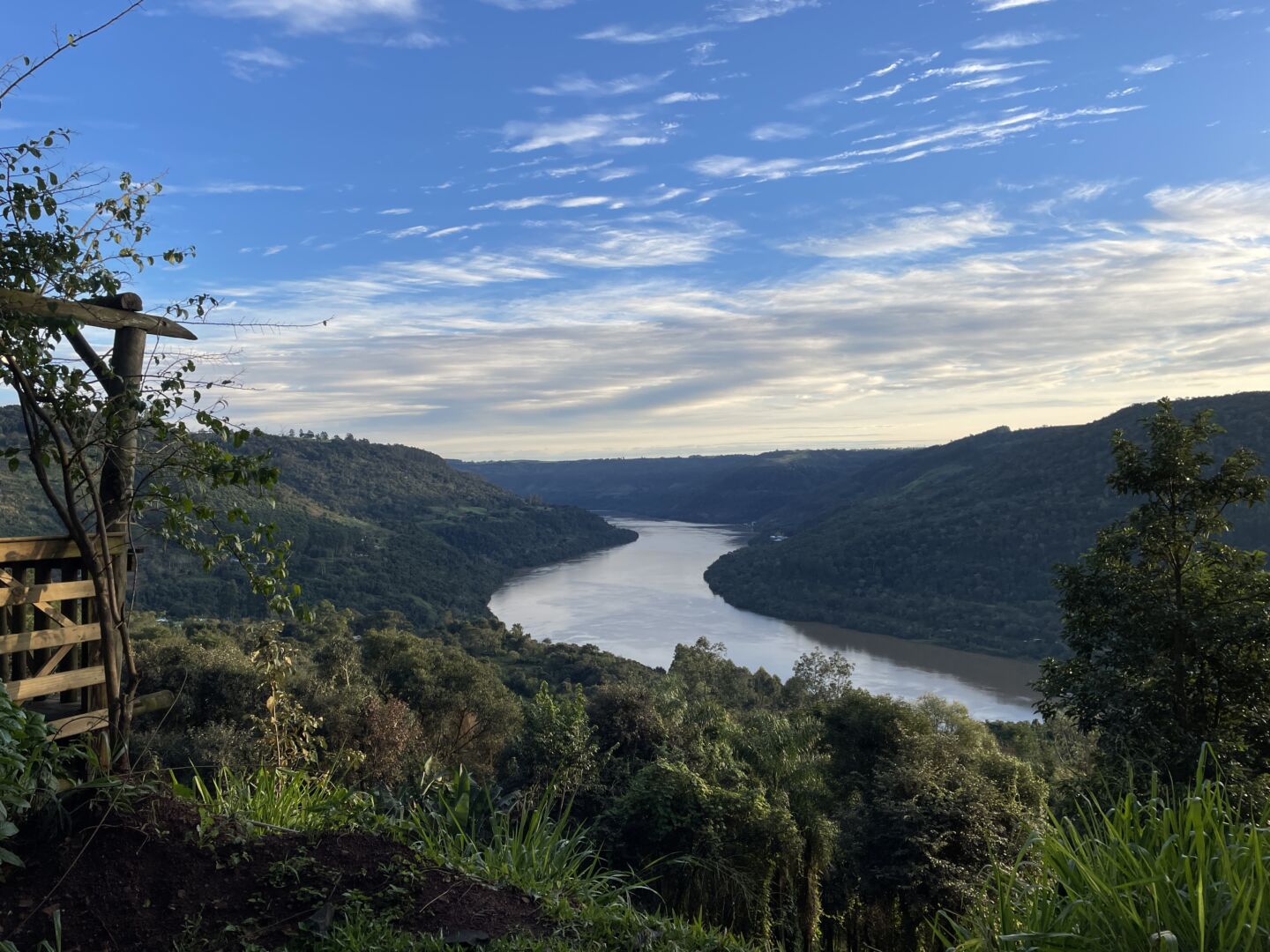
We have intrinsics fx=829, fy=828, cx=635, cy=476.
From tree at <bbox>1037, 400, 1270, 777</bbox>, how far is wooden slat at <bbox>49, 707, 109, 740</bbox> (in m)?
7.49

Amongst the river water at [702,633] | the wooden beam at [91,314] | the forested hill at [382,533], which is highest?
the wooden beam at [91,314]

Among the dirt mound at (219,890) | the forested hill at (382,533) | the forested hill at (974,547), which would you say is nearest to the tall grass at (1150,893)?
the dirt mound at (219,890)

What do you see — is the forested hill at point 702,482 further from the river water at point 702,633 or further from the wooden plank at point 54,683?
the wooden plank at point 54,683

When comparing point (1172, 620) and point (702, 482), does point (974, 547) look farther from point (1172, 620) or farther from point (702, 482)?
point (702, 482)

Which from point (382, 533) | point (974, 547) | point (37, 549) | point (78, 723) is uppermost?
point (37, 549)

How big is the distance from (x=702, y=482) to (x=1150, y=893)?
15408cm

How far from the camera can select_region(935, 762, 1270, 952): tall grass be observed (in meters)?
1.91

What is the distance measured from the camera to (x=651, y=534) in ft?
392

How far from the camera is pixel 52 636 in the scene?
10.3 feet

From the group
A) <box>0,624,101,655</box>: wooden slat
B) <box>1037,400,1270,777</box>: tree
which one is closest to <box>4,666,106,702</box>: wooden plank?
<box>0,624,101,655</box>: wooden slat

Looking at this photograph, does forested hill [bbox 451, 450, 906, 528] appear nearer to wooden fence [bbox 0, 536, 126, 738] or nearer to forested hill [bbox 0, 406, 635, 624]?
forested hill [bbox 0, 406, 635, 624]

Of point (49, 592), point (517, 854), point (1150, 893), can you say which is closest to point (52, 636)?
point (49, 592)

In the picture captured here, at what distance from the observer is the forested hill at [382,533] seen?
142ft

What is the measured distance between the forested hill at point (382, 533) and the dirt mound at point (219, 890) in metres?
24.0
